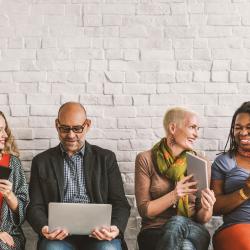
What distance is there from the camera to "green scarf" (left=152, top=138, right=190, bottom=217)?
2.97 m

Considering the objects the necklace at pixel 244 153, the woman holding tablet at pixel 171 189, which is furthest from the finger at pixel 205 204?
the necklace at pixel 244 153

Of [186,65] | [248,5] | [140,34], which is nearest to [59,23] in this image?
[140,34]

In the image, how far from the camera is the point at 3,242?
2797 millimetres

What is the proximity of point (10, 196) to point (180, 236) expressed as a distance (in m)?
0.90

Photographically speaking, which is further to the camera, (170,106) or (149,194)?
(170,106)

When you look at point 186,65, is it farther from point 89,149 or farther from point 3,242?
point 3,242

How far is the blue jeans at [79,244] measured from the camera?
275cm

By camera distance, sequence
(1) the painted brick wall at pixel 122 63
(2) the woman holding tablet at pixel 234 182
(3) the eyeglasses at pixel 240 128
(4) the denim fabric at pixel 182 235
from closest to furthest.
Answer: (4) the denim fabric at pixel 182 235, (2) the woman holding tablet at pixel 234 182, (3) the eyeglasses at pixel 240 128, (1) the painted brick wall at pixel 122 63

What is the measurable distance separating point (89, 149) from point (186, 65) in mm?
821

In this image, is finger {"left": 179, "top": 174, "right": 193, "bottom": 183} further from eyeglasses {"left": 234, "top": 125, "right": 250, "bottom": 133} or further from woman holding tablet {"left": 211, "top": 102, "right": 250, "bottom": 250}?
eyeglasses {"left": 234, "top": 125, "right": 250, "bottom": 133}

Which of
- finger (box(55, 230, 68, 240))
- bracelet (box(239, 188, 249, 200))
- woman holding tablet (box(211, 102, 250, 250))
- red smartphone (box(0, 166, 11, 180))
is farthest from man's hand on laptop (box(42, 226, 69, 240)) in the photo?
bracelet (box(239, 188, 249, 200))

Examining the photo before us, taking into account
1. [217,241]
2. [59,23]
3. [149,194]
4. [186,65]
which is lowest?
[217,241]

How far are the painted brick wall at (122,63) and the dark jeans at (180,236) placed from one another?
0.77 m

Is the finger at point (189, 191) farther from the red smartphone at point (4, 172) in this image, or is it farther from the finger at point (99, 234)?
the red smartphone at point (4, 172)
